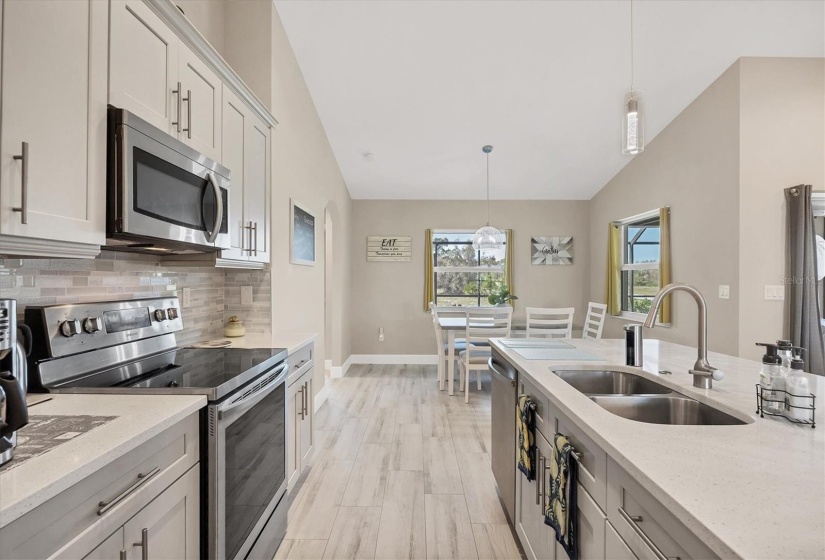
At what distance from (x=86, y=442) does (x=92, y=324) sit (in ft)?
2.38

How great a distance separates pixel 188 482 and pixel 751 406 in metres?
1.69

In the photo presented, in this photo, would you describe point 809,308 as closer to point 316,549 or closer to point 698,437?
point 698,437

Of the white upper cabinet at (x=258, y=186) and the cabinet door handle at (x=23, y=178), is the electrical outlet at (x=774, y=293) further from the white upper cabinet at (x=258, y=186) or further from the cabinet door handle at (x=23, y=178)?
the cabinet door handle at (x=23, y=178)

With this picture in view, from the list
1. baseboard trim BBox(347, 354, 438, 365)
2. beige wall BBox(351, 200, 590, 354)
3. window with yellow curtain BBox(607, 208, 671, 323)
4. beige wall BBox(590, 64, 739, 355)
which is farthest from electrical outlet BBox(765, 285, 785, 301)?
baseboard trim BBox(347, 354, 438, 365)

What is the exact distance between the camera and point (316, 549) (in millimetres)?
1837

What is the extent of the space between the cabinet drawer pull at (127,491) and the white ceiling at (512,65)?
8.41ft

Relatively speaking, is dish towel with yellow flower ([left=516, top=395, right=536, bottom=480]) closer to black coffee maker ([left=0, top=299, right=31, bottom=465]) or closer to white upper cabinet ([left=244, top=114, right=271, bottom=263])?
black coffee maker ([left=0, top=299, right=31, bottom=465])

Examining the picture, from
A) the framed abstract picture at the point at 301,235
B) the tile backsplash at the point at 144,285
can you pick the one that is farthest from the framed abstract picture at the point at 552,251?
the tile backsplash at the point at 144,285

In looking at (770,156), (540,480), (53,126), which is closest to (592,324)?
(770,156)

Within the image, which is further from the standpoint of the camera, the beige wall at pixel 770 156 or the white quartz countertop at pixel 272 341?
the beige wall at pixel 770 156

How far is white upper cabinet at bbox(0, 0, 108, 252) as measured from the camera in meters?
0.93

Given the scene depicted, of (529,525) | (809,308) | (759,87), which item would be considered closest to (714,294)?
(809,308)

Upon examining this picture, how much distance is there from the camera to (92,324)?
142 centimetres

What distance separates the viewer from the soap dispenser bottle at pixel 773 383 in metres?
1.03
